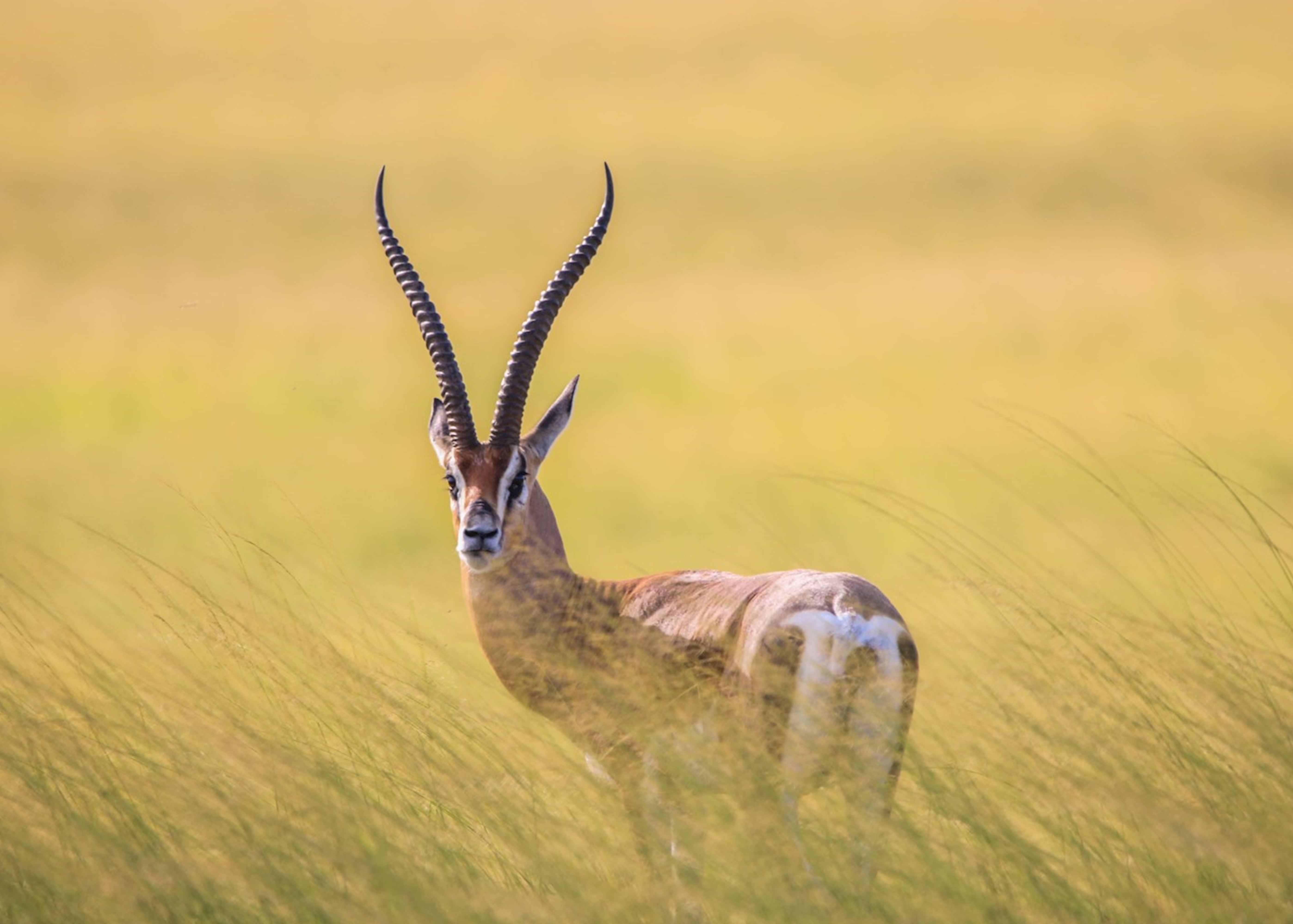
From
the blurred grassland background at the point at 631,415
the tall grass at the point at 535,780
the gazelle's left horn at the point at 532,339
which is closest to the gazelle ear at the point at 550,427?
the gazelle's left horn at the point at 532,339

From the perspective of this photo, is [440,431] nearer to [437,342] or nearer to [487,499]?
[437,342]

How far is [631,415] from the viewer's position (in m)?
31.7

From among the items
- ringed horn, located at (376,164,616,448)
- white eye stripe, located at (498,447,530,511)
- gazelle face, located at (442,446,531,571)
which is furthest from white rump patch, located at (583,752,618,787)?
ringed horn, located at (376,164,616,448)

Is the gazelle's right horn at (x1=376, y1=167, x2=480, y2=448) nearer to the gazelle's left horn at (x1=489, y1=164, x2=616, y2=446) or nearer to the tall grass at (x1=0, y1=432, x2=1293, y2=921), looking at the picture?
the gazelle's left horn at (x1=489, y1=164, x2=616, y2=446)

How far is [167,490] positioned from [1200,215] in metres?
27.7

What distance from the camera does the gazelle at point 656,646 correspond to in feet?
17.0

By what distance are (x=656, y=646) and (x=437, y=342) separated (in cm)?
190

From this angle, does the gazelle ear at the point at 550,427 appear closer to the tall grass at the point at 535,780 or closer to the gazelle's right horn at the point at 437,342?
the gazelle's right horn at the point at 437,342

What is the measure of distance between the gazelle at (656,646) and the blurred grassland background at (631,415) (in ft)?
0.85

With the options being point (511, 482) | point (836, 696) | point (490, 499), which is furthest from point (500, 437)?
point (836, 696)

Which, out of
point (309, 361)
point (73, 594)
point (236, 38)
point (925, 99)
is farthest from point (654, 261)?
point (73, 594)

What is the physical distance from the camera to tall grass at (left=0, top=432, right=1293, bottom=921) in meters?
4.61

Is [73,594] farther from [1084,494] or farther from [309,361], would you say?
[309,361]

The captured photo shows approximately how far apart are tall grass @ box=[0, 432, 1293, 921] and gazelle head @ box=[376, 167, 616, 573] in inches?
67.2
